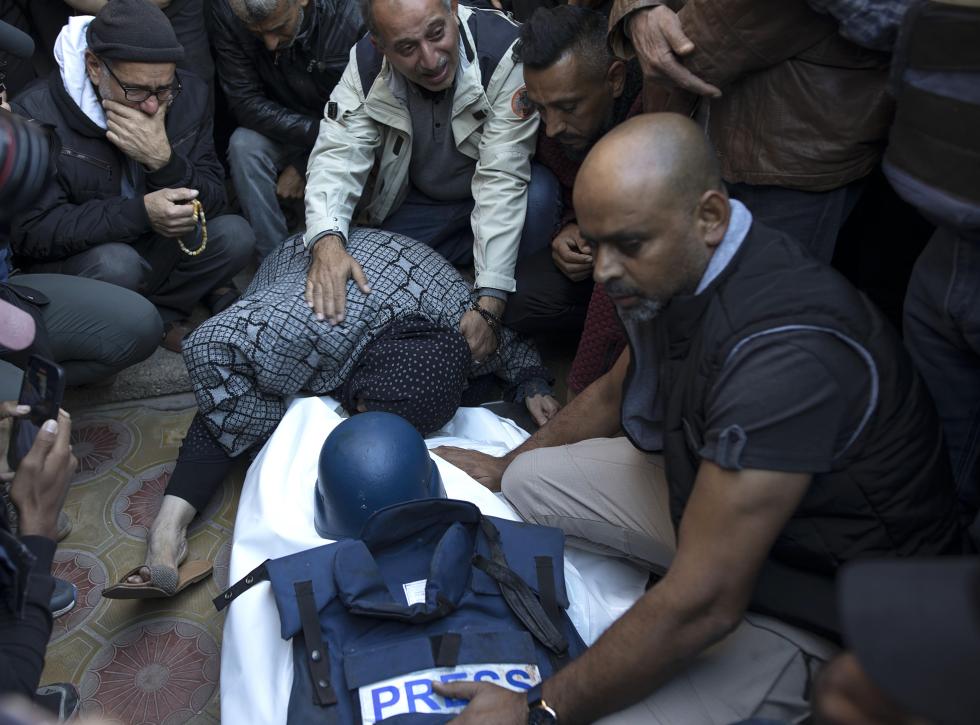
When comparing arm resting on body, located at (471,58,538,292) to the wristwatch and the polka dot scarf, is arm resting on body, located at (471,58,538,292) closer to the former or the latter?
the polka dot scarf

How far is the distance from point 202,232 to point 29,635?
1.79 meters

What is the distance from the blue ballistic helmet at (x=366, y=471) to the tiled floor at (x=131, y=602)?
0.55 meters

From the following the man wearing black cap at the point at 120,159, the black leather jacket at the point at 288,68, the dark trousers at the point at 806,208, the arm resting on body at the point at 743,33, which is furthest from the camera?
the black leather jacket at the point at 288,68

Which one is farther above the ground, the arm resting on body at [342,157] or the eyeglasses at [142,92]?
the eyeglasses at [142,92]

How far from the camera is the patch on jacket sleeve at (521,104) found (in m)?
2.88

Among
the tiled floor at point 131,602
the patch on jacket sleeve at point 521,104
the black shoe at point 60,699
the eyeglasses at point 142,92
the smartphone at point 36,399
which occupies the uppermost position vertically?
the patch on jacket sleeve at point 521,104

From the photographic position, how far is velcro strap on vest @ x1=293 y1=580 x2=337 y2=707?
1726 millimetres

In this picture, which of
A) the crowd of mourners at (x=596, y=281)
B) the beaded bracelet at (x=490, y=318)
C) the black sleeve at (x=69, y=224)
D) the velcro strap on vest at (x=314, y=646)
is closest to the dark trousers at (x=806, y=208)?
the crowd of mourners at (x=596, y=281)

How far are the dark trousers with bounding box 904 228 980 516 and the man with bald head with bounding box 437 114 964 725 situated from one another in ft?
0.62

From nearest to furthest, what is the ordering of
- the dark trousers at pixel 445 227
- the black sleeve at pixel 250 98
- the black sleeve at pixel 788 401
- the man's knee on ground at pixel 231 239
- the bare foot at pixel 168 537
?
the black sleeve at pixel 788 401
the bare foot at pixel 168 537
the dark trousers at pixel 445 227
the man's knee on ground at pixel 231 239
the black sleeve at pixel 250 98

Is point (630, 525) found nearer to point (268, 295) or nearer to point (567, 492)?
point (567, 492)

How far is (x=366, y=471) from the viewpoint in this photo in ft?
6.76

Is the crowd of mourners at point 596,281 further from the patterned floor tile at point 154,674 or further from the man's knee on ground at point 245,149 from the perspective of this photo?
the patterned floor tile at point 154,674

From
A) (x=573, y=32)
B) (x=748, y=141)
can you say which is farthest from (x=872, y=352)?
(x=573, y=32)
